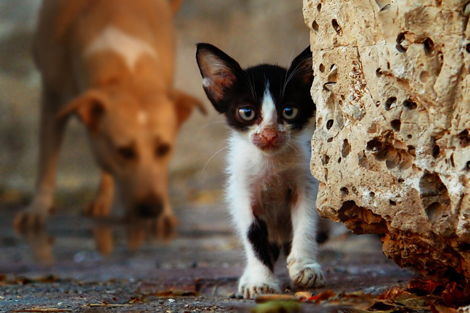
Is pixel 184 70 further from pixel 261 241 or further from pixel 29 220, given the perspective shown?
pixel 261 241

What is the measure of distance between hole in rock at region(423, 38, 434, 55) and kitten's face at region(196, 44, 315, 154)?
0.73m

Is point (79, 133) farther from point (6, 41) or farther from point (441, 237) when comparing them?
point (441, 237)

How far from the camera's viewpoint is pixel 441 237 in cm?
167

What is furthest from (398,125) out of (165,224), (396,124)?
(165,224)

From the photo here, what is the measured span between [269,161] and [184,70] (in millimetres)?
6468

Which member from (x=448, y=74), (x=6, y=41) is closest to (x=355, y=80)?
(x=448, y=74)

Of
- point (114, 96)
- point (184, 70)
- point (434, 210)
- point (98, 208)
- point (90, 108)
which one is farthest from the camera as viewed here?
point (184, 70)

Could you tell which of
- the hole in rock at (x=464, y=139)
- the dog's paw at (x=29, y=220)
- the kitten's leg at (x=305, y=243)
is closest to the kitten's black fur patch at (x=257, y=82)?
the kitten's leg at (x=305, y=243)

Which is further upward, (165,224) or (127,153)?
(127,153)

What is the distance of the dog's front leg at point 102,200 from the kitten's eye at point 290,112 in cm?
407

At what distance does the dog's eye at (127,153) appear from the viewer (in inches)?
218

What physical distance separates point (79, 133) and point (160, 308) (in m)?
7.04

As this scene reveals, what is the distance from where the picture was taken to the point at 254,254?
92.7 inches

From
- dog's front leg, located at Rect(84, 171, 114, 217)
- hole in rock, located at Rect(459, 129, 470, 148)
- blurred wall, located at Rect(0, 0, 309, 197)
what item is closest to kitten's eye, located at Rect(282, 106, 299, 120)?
hole in rock, located at Rect(459, 129, 470, 148)
